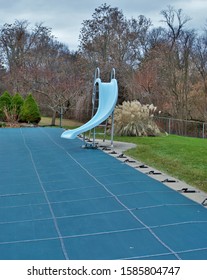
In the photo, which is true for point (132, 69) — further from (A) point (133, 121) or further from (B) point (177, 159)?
(B) point (177, 159)

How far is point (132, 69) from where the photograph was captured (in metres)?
19.2

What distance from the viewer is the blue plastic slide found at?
8625 mm

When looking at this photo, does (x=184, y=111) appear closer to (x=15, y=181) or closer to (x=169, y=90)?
(x=169, y=90)

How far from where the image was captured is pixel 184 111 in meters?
19.2

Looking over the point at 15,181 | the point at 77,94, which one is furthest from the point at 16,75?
the point at 15,181

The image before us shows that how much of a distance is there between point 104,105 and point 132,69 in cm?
1007

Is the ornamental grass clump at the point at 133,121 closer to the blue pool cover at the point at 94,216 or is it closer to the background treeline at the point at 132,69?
the background treeline at the point at 132,69

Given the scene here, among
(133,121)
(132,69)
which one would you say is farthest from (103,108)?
(132,69)

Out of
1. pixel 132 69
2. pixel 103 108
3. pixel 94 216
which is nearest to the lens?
pixel 94 216

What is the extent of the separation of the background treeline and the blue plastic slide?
6.15 meters

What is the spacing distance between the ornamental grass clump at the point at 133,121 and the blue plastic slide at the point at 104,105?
2.14m

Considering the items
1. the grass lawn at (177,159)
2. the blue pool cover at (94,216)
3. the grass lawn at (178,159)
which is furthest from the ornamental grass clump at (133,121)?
the blue pool cover at (94,216)

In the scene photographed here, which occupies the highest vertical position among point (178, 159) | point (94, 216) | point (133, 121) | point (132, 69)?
point (132, 69)

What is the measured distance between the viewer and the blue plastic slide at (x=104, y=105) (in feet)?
28.3
